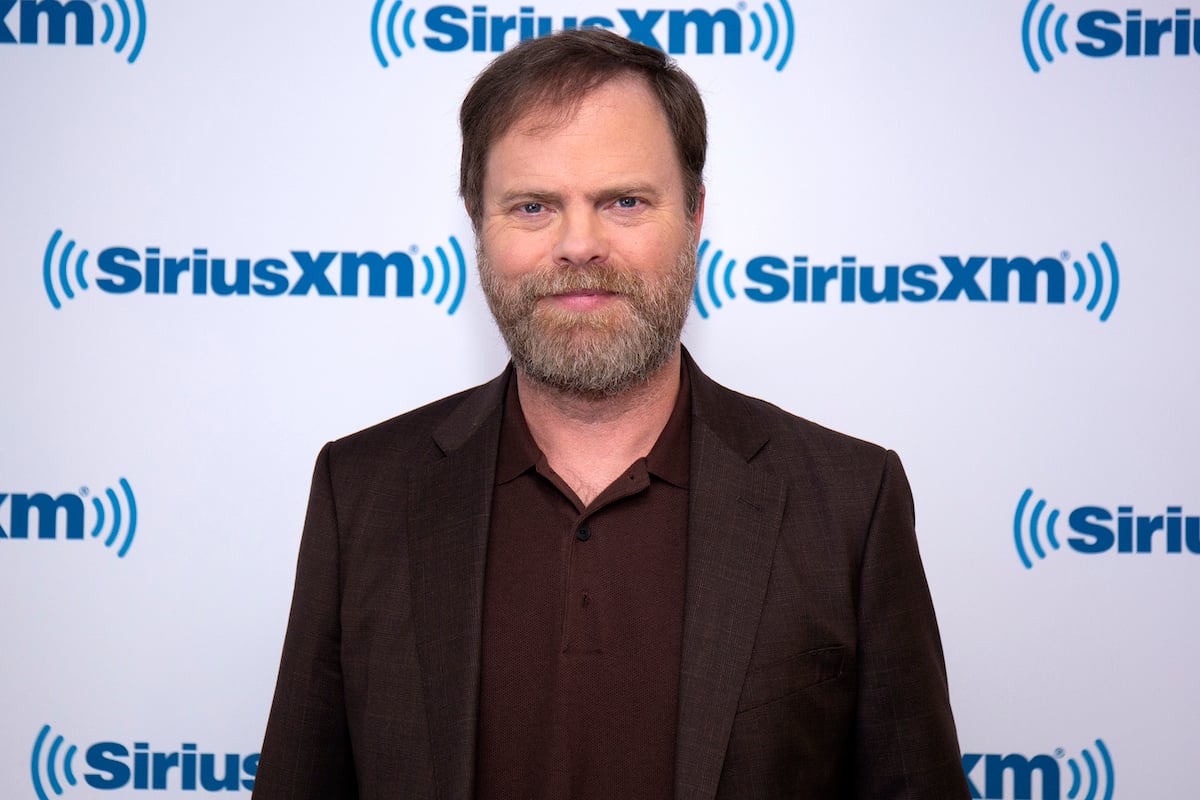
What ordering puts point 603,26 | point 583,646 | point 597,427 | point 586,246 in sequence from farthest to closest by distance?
point 603,26 < point 597,427 < point 586,246 < point 583,646

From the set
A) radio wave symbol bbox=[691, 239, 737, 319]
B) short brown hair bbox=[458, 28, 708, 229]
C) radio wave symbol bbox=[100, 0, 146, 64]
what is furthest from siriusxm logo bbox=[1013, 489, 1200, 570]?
radio wave symbol bbox=[100, 0, 146, 64]

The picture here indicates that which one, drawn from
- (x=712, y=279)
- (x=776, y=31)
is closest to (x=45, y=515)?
(x=712, y=279)

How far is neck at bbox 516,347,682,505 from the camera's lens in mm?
2023

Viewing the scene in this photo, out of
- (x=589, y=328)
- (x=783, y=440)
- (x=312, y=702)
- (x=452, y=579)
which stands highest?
(x=589, y=328)

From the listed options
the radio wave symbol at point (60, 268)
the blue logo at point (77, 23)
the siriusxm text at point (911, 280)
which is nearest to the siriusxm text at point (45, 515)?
the radio wave symbol at point (60, 268)

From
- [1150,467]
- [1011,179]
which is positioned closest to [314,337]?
[1011,179]

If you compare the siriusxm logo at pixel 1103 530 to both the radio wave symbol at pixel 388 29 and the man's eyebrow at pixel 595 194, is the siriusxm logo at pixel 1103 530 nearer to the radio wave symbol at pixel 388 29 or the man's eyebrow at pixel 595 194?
the man's eyebrow at pixel 595 194

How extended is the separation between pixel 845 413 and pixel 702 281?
1.67ft

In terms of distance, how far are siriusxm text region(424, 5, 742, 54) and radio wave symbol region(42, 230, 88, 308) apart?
1093 mm

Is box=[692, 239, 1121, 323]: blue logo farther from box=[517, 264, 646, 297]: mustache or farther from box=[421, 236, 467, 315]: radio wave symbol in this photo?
box=[517, 264, 646, 297]: mustache

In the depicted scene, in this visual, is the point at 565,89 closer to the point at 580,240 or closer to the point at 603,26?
the point at 580,240

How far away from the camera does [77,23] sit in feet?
9.14

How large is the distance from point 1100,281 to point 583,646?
1756mm

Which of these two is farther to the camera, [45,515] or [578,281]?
[45,515]
